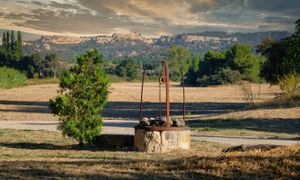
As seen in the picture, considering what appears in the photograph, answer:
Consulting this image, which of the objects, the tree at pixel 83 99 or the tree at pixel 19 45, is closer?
the tree at pixel 83 99

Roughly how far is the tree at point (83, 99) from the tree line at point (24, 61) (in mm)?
107830

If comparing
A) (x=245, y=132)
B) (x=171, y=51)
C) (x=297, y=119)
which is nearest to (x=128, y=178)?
(x=245, y=132)

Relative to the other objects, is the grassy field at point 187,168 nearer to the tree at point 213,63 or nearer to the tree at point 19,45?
the tree at point 213,63

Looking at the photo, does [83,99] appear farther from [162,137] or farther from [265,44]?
[265,44]

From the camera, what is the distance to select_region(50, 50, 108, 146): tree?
16953 millimetres

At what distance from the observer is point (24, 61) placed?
12775cm

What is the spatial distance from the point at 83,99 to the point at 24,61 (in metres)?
115

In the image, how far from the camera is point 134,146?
16500mm

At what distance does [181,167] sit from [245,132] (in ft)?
43.8

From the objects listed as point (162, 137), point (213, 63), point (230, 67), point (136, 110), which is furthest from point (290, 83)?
point (213, 63)

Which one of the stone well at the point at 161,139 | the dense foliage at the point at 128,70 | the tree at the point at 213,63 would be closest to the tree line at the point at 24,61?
the dense foliage at the point at 128,70

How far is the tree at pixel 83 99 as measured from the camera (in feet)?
55.6

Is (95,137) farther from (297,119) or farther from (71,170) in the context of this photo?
(297,119)

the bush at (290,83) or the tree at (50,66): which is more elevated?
the tree at (50,66)
